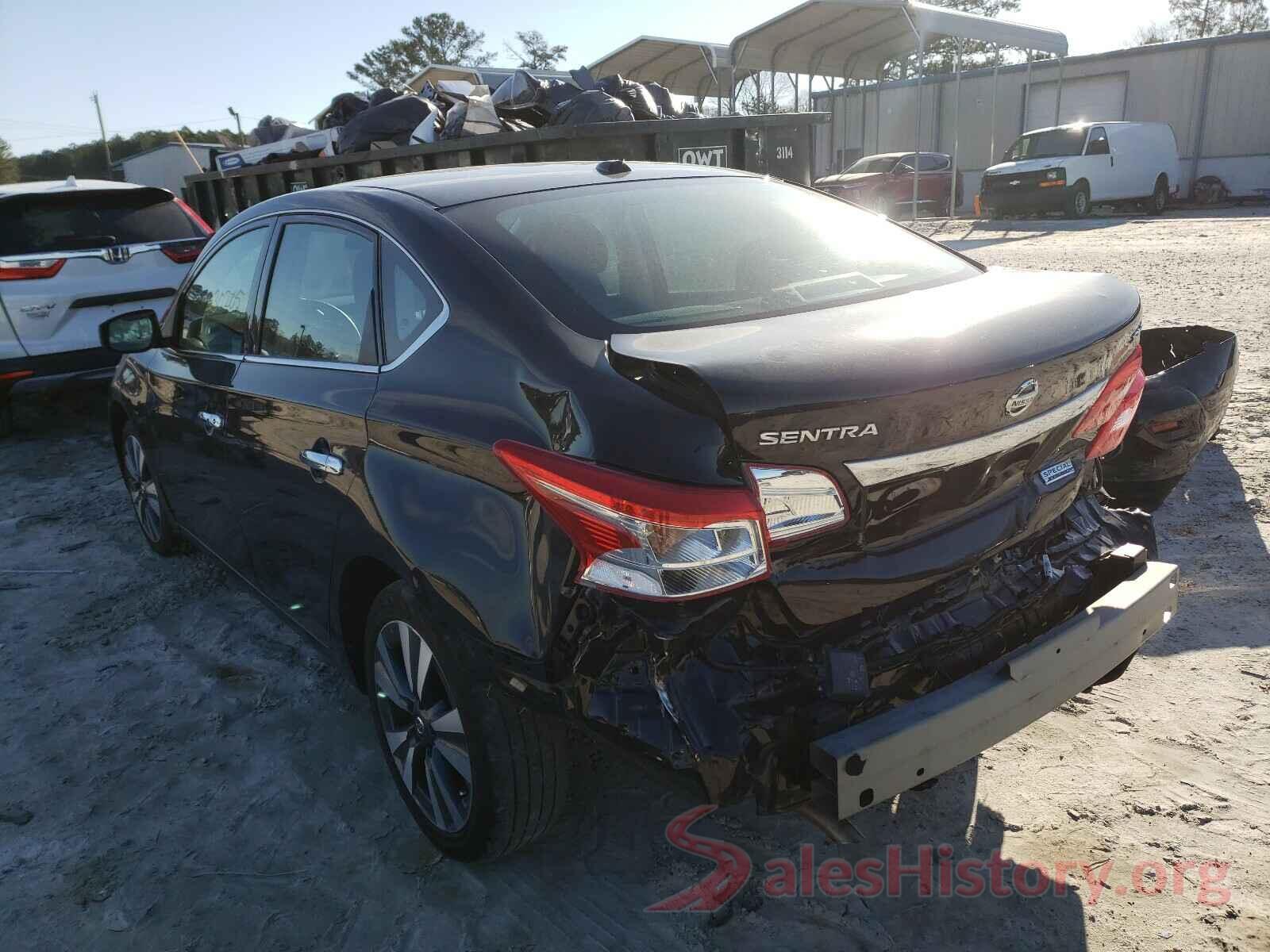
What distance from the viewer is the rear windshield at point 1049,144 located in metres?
18.9

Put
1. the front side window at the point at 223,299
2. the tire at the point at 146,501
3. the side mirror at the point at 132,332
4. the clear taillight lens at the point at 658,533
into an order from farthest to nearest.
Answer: the tire at the point at 146,501
the side mirror at the point at 132,332
the front side window at the point at 223,299
the clear taillight lens at the point at 658,533

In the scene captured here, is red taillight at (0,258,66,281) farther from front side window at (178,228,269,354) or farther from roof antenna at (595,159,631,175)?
roof antenna at (595,159,631,175)

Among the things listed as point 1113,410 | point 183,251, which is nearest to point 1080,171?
point 183,251

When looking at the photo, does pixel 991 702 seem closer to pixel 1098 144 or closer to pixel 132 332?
pixel 132 332

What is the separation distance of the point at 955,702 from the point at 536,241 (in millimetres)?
1435

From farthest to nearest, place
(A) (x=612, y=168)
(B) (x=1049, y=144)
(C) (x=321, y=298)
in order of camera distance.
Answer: (B) (x=1049, y=144) → (A) (x=612, y=168) → (C) (x=321, y=298)

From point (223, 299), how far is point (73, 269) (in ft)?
13.1

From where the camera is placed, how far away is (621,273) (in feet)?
7.51

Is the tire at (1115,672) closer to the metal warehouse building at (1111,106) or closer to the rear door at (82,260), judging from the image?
the rear door at (82,260)

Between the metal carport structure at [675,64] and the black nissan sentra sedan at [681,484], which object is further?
the metal carport structure at [675,64]

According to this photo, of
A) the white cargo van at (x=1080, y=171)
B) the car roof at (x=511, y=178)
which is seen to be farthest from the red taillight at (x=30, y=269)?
the white cargo van at (x=1080, y=171)

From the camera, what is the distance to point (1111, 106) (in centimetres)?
2408

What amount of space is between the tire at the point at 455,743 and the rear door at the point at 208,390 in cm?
106

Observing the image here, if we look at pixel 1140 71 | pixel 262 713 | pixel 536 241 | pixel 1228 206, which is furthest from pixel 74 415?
pixel 1140 71
